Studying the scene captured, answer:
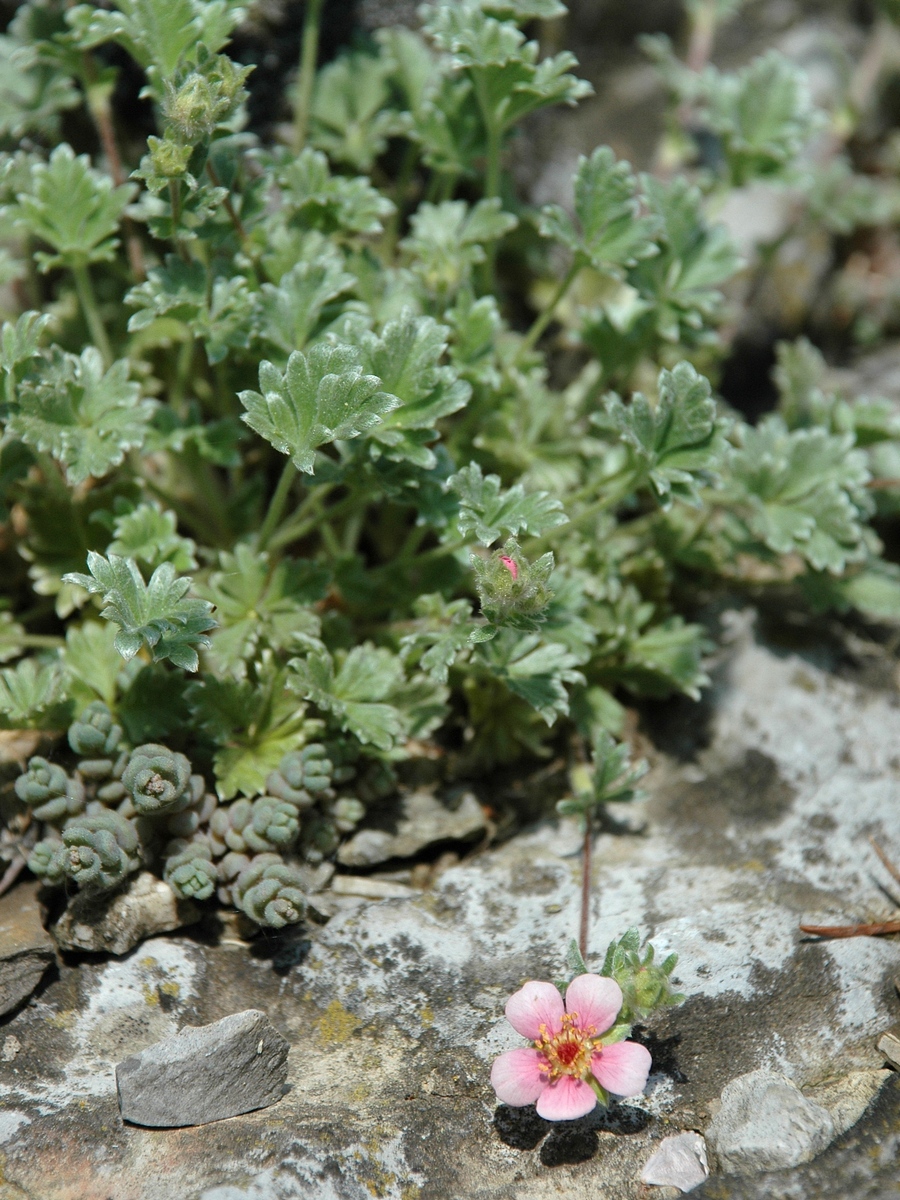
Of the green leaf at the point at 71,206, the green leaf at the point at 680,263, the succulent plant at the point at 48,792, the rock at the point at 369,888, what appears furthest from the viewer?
the green leaf at the point at 680,263

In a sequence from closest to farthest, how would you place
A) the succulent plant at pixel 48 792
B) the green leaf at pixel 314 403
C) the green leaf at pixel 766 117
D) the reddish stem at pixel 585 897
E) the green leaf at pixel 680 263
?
the green leaf at pixel 314 403 < the succulent plant at pixel 48 792 < the reddish stem at pixel 585 897 < the green leaf at pixel 680 263 < the green leaf at pixel 766 117

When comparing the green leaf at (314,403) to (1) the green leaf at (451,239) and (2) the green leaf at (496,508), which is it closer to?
(2) the green leaf at (496,508)

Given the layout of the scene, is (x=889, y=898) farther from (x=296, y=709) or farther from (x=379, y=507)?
(x=379, y=507)

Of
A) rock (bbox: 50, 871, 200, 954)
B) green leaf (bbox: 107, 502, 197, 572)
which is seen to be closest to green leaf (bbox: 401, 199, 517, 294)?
green leaf (bbox: 107, 502, 197, 572)

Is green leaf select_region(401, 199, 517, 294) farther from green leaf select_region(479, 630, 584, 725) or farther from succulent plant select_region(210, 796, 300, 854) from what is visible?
succulent plant select_region(210, 796, 300, 854)

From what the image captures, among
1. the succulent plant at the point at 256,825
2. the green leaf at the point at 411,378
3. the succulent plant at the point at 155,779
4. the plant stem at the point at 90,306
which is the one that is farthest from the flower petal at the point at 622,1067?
the plant stem at the point at 90,306

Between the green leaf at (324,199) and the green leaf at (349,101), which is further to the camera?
the green leaf at (349,101)

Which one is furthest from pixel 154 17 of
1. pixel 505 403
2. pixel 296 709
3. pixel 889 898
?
pixel 889 898
